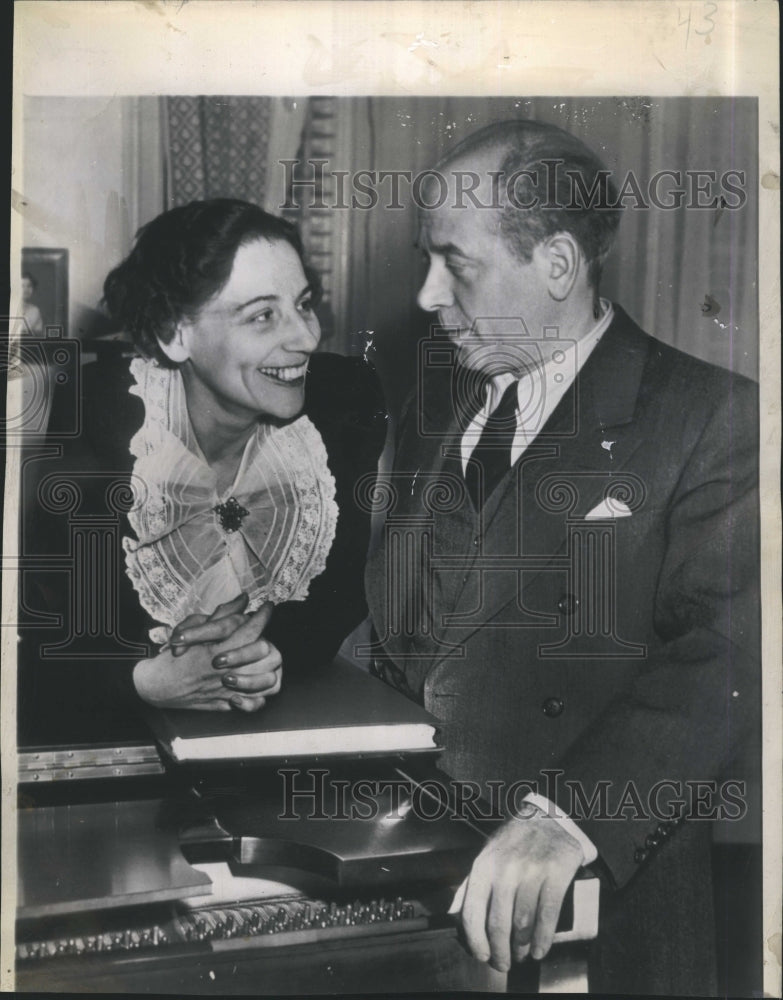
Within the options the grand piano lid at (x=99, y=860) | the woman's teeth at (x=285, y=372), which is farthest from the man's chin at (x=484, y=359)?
the grand piano lid at (x=99, y=860)

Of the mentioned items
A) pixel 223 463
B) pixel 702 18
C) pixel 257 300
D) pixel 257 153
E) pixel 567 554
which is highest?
pixel 702 18

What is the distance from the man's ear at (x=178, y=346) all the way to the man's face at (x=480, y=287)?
0.32 m

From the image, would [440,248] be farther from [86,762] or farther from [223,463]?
[86,762]

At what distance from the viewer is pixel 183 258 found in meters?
1.21

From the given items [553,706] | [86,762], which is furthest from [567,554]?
[86,762]

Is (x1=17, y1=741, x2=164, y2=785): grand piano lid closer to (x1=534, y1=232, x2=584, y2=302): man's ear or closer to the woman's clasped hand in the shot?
the woman's clasped hand

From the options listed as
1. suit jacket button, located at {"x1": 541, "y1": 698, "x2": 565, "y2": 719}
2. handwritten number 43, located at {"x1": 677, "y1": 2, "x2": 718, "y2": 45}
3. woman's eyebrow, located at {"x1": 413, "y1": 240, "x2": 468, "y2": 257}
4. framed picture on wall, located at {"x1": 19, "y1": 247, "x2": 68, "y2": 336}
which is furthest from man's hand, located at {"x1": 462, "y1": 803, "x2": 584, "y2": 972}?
handwritten number 43, located at {"x1": 677, "y1": 2, "x2": 718, "y2": 45}

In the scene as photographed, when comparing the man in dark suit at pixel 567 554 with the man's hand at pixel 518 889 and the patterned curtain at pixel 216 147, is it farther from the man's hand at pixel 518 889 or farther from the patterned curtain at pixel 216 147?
the patterned curtain at pixel 216 147

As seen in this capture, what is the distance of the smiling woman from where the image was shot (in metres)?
1.21

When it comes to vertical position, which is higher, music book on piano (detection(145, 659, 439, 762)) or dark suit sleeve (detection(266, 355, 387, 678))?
dark suit sleeve (detection(266, 355, 387, 678))

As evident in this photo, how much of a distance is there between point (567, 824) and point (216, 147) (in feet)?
3.33

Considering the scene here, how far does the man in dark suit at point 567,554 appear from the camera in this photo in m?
1.21

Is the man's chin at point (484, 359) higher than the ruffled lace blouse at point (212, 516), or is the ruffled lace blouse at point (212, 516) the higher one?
the man's chin at point (484, 359)

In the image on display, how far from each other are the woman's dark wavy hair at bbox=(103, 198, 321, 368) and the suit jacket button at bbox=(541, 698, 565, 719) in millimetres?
698
